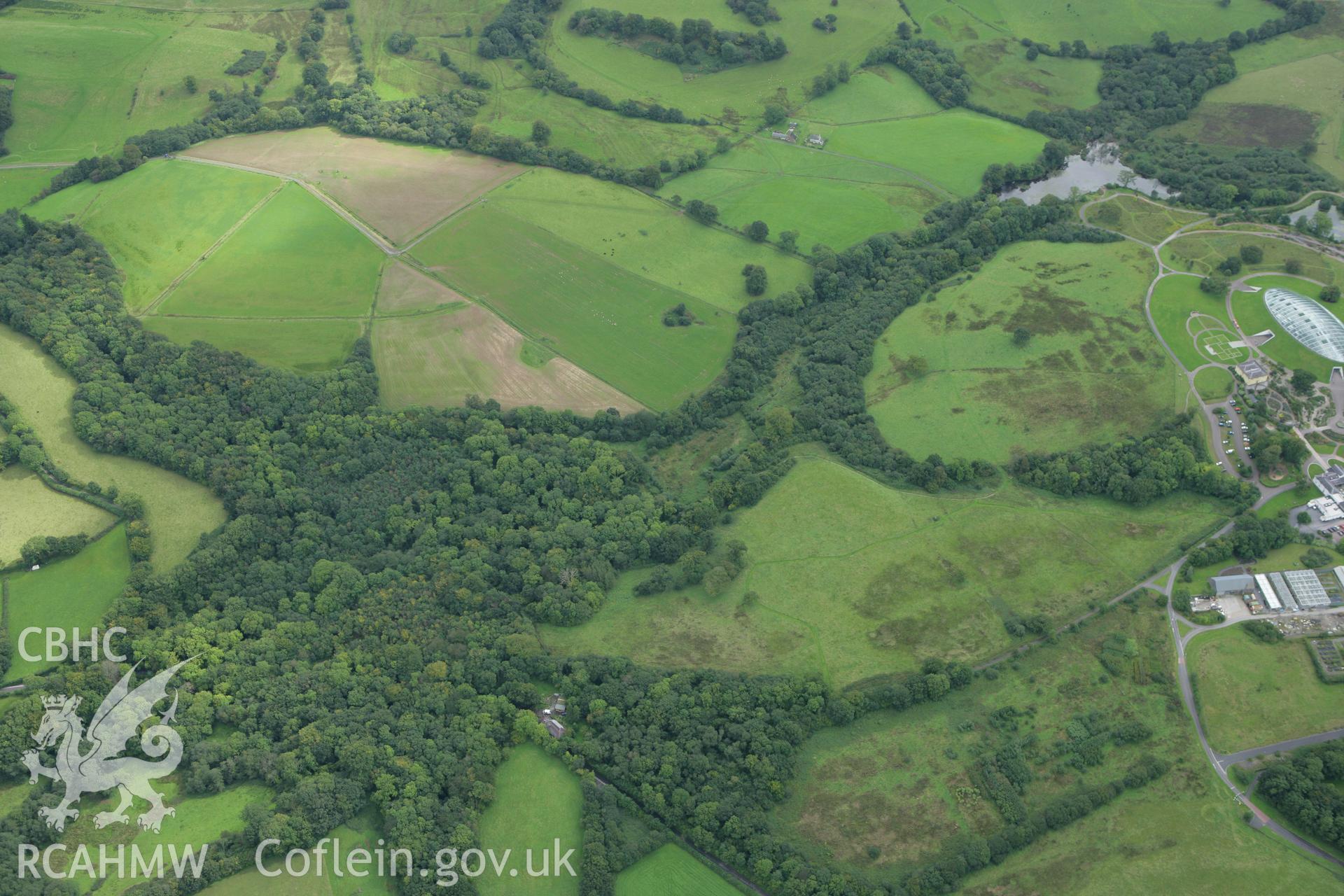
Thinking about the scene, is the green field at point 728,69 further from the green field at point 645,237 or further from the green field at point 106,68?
the green field at point 106,68

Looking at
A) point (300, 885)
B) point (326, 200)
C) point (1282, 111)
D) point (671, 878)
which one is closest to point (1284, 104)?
point (1282, 111)

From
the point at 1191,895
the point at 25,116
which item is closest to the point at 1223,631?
the point at 1191,895

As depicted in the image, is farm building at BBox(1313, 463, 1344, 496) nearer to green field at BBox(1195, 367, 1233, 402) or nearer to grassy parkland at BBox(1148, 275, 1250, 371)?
green field at BBox(1195, 367, 1233, 402)

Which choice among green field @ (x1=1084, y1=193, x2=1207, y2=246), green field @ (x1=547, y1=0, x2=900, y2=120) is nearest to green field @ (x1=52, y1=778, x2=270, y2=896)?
green field @ (x1=547, y1=0, x2=900, y2=120)

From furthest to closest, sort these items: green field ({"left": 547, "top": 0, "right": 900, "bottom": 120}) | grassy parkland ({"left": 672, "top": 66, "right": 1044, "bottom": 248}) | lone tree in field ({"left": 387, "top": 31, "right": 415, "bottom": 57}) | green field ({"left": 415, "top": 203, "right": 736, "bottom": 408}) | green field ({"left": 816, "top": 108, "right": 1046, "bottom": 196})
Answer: lone tree in field ({"left": 387, "top": 31, "right": 415, "bottom": 57}) < green field ({"left": 547, "top": 0, "right": 900, "bottom": 120}) < green field ({"left": 816, "top": 108, "right": 1046, "bottom": 196}) < grassy parkland ({"left": 672, "top": 66, "right": 1044, "bottom": 248}) < green field ({"left": 415, "top": 203, "right": 736, "bottom": 408})

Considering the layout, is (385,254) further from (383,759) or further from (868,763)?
(868,763)
